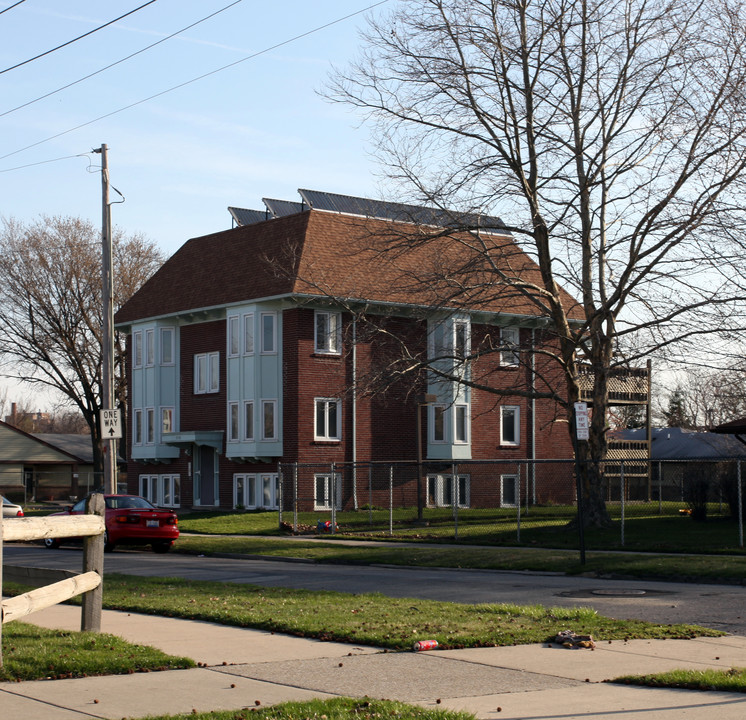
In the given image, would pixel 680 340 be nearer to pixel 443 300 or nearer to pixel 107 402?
pixel 443 300

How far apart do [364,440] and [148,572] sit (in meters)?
22.6

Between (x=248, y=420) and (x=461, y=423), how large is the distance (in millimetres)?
9129

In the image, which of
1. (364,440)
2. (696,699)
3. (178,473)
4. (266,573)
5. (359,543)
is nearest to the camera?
(696,699)

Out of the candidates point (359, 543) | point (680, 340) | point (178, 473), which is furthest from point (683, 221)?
point (178, 473)

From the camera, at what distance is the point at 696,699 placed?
8039 millimetres

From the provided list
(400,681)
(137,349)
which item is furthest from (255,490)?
(400,681)

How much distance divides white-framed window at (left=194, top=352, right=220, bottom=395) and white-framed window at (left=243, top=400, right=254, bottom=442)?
8.51 ft

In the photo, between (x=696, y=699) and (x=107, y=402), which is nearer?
(x=696, y=699)

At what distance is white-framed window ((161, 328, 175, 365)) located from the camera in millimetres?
47188

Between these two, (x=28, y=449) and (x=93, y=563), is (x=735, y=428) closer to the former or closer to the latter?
(x=93, y=563)

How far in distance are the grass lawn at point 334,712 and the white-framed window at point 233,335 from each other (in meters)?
35.6

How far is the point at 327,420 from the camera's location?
41312mm

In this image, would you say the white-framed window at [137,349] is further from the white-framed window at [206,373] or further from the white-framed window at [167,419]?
the white-framed window at [206,373]

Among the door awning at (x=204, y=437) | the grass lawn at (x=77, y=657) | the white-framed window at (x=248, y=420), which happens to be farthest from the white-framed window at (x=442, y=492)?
the grass lawn at (x=77, y=657)
